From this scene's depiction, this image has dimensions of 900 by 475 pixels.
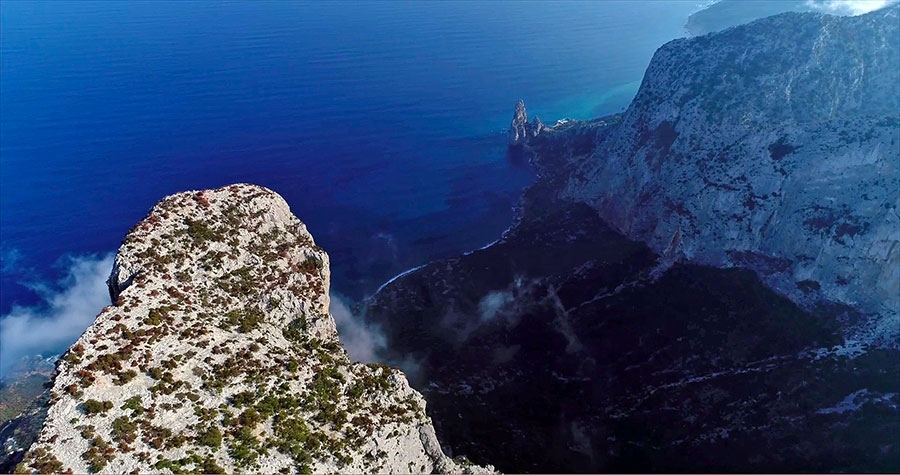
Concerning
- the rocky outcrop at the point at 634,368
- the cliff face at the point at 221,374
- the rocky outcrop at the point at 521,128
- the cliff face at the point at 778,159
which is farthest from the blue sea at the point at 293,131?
the cliff face at the point at 221,374

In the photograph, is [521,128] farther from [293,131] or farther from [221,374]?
[221,374]

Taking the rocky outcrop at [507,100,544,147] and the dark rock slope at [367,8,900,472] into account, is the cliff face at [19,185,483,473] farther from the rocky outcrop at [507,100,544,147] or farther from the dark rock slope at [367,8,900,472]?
the rocky outcrop at [507,100,544,147]

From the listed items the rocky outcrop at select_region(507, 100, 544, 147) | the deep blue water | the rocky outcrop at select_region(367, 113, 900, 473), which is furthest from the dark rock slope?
the rocky outcrop at select_region(507, 100, 544, 147)

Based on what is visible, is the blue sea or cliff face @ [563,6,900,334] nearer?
cliff face @ [563,6,900,334]

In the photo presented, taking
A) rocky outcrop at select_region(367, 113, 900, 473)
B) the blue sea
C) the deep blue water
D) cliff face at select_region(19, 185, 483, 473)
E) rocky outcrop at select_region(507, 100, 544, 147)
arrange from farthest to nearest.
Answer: rocky outcrop at select_region(507, 100, 544, 147) < the deep blue water < the blue sea < rocky outcrop at select_region(367, 113, 900, 473) < cliff face at select_region(19, 185, 483, 473)

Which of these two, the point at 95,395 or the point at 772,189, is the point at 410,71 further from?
the point at 95,395

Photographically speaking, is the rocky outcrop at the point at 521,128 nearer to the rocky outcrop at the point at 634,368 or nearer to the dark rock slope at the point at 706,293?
the dark rock slope at the point at 706,293

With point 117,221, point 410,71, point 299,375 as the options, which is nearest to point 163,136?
point 117,221
